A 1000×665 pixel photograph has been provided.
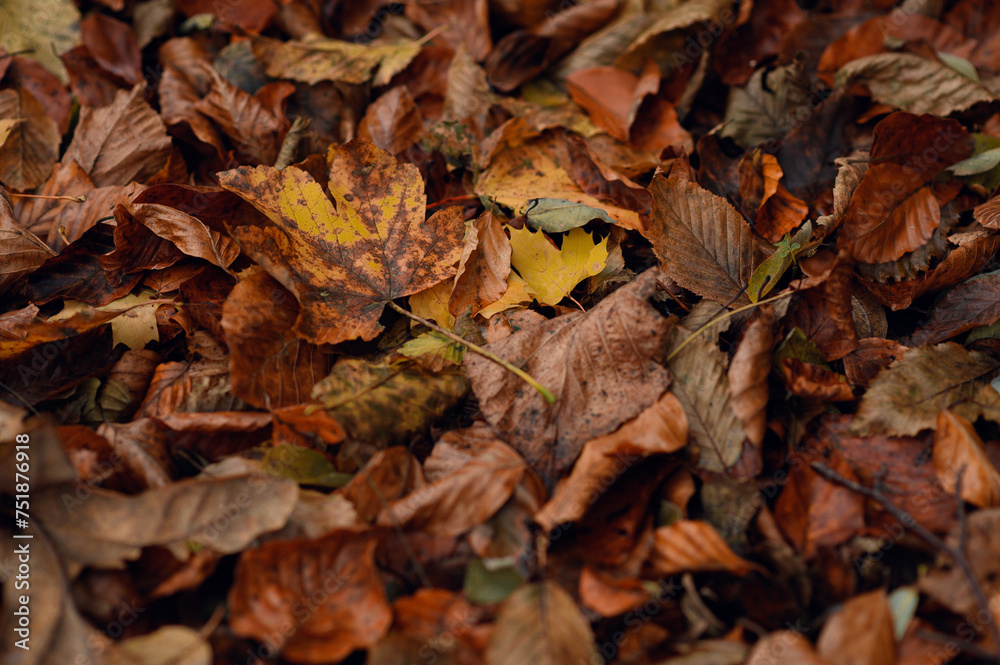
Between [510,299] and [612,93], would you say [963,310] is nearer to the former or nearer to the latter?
[510,299]

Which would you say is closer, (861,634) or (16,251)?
→ (861,634)

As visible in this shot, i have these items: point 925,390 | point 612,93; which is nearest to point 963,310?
point 925,390

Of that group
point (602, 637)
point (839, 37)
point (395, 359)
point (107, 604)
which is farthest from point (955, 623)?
point (839, 37)

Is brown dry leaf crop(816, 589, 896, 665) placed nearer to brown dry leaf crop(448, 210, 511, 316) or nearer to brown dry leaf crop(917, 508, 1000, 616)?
brown dry leaf crop(917, 508, 1000, 616)

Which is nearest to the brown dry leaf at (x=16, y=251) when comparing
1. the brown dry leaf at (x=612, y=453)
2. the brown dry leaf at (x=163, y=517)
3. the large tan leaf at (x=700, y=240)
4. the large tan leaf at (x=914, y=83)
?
the brown dry leaf at (x=163, y=517)

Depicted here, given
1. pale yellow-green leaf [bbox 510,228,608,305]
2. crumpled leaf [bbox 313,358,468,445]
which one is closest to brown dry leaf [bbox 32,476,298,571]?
crumpled leaf [bbox 313,358,468,445]

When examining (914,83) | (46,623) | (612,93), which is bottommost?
(46,623)

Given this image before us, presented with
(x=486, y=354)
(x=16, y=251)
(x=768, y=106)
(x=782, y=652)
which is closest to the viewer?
(x=782, y=652)
